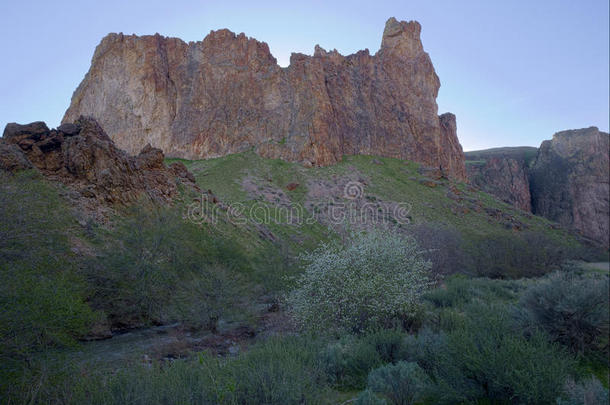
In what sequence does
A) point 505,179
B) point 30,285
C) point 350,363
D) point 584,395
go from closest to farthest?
point 584,395 < point 30,285 < point 350,363 < point 505,179

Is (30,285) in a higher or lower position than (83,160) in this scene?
lower

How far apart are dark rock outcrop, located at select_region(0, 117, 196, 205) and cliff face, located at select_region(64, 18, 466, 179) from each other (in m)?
37.3

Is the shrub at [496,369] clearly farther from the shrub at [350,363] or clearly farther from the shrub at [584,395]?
the shrub at [350,363]

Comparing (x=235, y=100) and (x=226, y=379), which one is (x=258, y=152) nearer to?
(x=235, y=100)

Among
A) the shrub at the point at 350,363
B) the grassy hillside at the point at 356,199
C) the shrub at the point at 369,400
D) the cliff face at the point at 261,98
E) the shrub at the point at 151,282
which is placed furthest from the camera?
the cliff face at the point at 261,98

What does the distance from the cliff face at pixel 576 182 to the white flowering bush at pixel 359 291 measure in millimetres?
83927

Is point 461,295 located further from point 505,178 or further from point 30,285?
point 505,178

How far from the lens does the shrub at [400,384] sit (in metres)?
5.60

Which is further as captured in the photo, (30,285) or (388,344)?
(388,344)

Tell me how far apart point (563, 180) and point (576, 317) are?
95922mm

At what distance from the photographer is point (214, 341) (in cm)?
1293

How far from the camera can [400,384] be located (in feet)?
18.5

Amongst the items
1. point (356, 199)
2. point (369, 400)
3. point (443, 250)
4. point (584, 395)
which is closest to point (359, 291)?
point (369, 400)

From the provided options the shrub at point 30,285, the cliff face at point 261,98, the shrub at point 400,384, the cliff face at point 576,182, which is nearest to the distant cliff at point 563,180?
the cliff face at point 576,182
